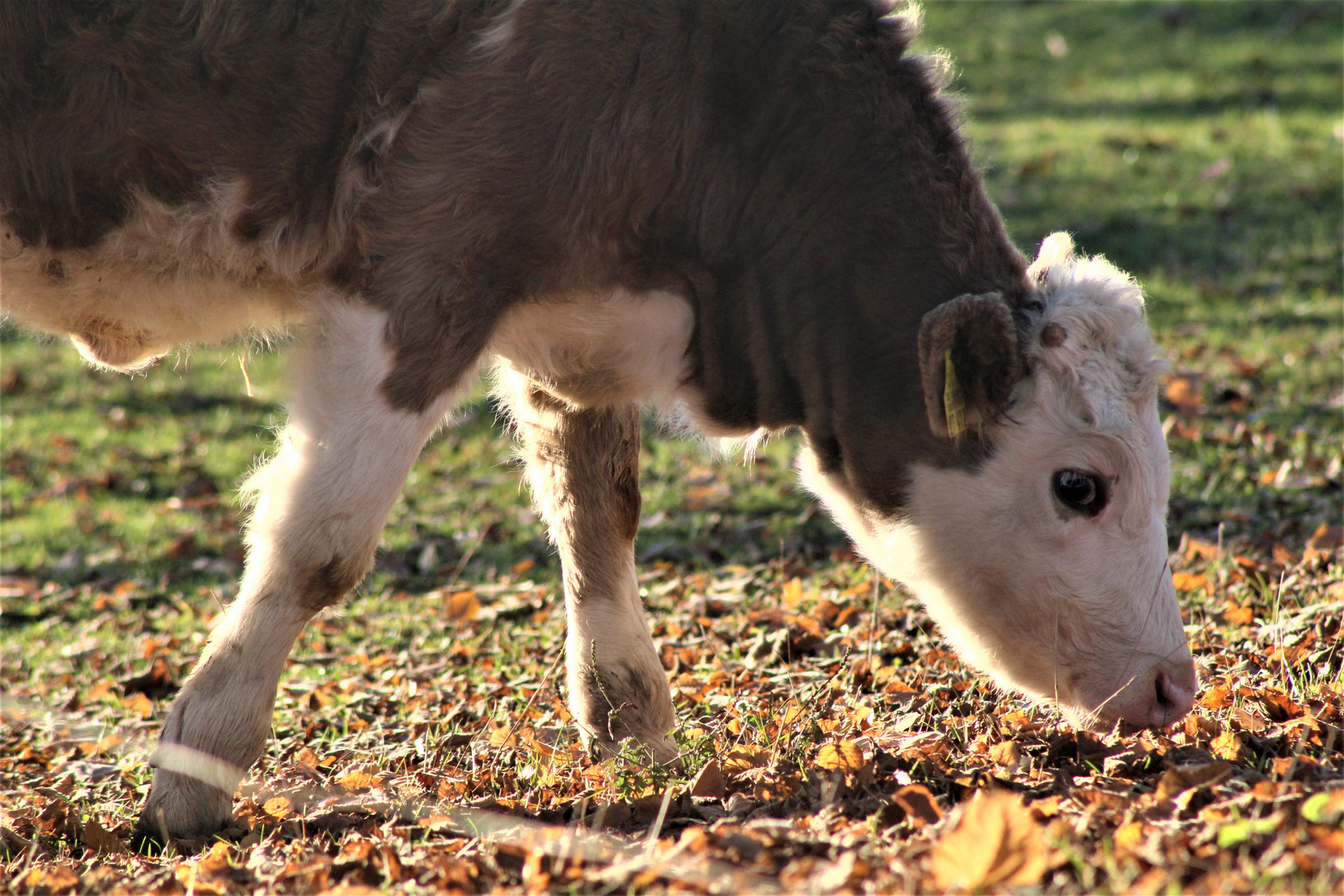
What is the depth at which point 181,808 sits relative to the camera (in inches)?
140

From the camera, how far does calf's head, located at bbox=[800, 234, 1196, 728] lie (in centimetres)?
357

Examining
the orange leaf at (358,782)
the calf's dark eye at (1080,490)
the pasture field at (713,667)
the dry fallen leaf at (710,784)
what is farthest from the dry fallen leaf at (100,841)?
the calf's dark eye at (1080,490)

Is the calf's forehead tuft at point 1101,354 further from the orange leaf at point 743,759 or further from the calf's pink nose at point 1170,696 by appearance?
the orange leaf at point 743,759

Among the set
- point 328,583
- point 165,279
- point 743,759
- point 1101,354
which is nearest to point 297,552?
point 328,583

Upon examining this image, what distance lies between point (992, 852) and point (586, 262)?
199cm

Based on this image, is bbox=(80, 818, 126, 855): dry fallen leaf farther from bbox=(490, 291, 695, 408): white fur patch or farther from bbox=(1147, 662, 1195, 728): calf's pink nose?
bbox=(1147, 662, 1195, 728): calf's pink nose

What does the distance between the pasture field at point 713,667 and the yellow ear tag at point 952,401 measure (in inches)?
33.2

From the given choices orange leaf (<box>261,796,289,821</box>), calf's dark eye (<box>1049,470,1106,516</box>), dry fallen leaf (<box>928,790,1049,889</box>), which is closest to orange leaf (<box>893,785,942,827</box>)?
dry fallen leaf (<box>928,790,1049,889</box>)

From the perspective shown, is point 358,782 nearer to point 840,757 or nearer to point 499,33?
point 840,757

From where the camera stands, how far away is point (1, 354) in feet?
37.0

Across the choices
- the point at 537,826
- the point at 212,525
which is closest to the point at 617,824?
the point at 537,826

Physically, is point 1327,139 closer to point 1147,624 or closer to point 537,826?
point 1147,624

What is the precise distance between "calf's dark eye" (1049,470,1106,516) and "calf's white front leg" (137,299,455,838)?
→ 1.70 metres

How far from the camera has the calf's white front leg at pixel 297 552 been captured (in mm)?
3531
